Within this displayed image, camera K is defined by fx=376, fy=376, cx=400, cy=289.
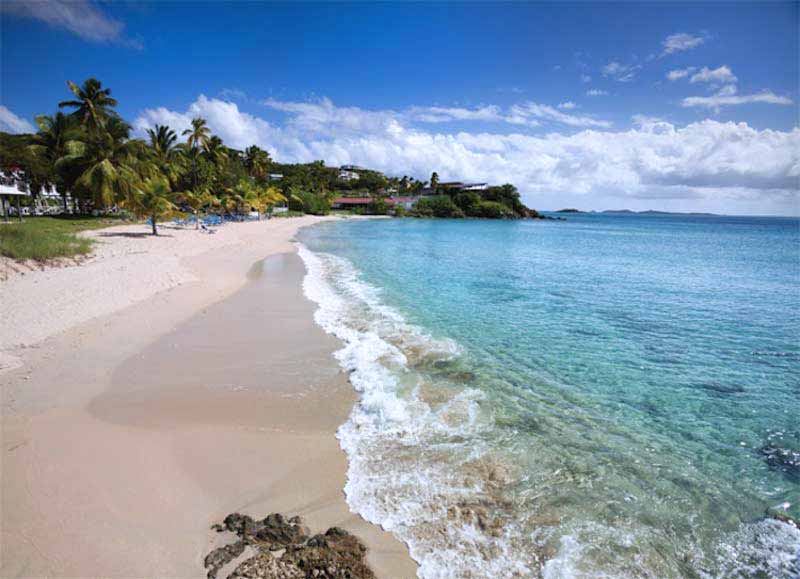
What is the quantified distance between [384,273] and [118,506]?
1712 centimetres

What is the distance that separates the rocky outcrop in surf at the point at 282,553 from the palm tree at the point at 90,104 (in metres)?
49.9

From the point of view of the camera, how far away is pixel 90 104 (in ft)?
128

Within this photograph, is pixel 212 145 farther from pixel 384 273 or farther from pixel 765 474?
pixel 765 474

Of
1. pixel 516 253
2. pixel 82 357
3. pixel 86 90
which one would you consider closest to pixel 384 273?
pixel 82 357

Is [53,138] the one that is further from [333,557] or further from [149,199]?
[333,557]

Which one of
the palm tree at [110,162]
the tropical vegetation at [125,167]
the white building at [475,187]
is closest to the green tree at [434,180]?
the white building at [475,187]

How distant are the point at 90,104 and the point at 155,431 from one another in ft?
160

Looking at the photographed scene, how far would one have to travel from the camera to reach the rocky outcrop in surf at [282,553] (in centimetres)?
326

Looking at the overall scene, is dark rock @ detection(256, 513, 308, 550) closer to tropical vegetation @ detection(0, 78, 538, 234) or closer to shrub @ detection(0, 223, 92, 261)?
shrub @ detection(0, 223, 92, 261)

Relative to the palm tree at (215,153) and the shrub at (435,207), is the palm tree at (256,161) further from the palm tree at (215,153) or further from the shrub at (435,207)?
the shrub at (435,207)

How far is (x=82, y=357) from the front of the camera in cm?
751

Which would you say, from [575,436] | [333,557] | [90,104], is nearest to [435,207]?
[90,104]

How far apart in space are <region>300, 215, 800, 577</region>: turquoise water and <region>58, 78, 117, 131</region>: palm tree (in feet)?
142

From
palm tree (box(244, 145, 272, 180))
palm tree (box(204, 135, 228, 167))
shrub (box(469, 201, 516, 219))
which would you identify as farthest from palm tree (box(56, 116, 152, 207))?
shrub (box(469, 201, 516, 219))
